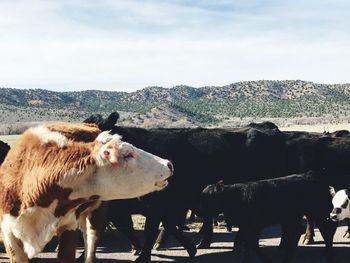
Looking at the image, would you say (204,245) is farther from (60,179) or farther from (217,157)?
(60,179)

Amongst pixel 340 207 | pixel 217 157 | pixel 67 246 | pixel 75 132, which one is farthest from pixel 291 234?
pixel 75 132

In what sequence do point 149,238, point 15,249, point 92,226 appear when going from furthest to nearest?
point 149,238 < point 92,226 < point 15,249

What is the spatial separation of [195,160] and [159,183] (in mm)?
5842

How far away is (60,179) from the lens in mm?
3410

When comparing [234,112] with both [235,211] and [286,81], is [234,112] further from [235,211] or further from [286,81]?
[235,211]

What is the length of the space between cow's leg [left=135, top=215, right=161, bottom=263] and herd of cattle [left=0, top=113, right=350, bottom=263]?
0.02m

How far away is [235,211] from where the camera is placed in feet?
26.0

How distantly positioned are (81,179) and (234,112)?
100.0 meters

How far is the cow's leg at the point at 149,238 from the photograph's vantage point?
823 centimetres

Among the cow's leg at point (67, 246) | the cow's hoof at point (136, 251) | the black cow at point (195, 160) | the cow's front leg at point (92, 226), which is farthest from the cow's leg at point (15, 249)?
the cow's hoof at point (136, 251)

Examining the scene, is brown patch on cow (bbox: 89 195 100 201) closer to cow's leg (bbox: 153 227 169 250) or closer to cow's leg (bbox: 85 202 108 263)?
cow's leg (bbox: 85 202 108 263)

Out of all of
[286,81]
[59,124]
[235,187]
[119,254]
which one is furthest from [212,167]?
[286,81]

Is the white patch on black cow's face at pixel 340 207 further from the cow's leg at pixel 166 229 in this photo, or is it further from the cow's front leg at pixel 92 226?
the cow's front leg at pixel 92 226

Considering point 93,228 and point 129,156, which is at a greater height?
point 129,156
